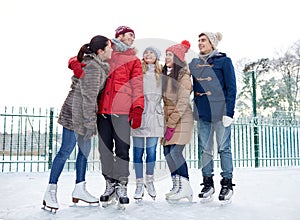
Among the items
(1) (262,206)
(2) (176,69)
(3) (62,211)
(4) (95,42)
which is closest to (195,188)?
(1) (262,206)

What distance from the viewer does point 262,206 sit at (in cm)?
295

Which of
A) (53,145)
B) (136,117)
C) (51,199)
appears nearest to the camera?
(51,199)

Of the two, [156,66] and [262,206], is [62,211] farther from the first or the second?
[262,206]

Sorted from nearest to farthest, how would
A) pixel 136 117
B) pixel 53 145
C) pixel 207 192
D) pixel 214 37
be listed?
pixel 136 117 → pixel 207 192 → pixel 214 37 → pixel 53 145

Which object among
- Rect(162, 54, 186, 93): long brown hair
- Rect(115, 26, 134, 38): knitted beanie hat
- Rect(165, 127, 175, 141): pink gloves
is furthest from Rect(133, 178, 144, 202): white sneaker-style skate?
Rect(115, 26, 134, 38): knitted beanie hat

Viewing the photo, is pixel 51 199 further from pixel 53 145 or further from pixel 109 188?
pixel 53 145

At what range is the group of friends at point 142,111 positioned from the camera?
8.91 ft

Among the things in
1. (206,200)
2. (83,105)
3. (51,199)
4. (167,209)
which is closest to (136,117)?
(83,105)

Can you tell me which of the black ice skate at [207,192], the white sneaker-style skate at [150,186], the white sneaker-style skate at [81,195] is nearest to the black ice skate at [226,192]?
the black ice skate at [207,192]

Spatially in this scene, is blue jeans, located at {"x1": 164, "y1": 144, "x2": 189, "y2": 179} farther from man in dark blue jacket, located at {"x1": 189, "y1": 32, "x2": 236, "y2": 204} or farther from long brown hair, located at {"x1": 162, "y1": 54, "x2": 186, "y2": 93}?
long brown hair, located at {"x1": 162, "y1": 54, "x2": 186, "y2": 93}

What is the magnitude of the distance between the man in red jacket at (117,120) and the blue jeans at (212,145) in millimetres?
745

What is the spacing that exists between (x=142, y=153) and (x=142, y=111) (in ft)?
1.56

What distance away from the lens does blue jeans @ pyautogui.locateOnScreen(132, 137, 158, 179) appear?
3012 mm

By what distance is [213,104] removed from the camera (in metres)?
3.08
